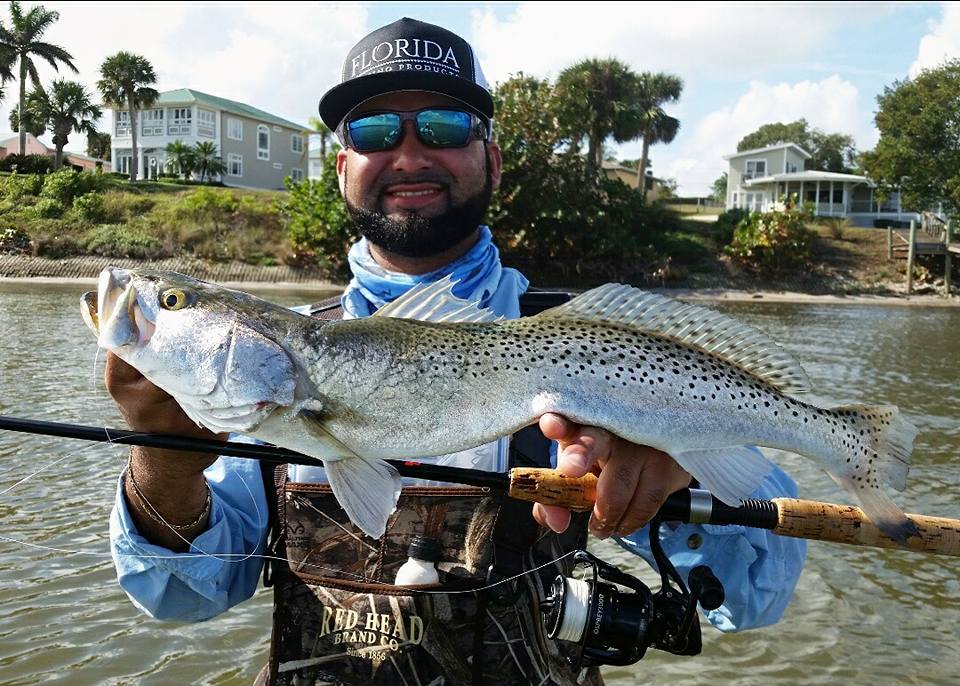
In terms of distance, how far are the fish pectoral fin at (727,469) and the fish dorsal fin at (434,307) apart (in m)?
0.79

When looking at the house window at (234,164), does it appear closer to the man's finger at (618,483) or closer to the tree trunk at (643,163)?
the tree trunk at (643,163)

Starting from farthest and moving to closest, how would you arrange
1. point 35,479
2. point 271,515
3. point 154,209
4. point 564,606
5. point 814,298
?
point 154,209 → point 814,298 → point 35,479 → point 271,515 → point 564,606

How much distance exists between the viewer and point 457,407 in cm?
240

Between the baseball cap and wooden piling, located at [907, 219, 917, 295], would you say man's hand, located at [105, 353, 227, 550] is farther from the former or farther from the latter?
wooden piling, located at [907, 219, 917, 295]

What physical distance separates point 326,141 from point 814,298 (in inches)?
1193

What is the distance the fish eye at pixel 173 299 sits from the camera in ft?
7.51

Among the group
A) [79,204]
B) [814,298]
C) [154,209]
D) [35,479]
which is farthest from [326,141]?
[35,479]

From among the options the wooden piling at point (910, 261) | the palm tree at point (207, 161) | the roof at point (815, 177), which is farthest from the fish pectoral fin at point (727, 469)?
the roof at point (815, 177)

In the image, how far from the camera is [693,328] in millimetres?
2691

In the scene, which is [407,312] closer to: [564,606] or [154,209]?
[564,606]

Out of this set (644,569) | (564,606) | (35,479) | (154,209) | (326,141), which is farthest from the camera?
(326,141)

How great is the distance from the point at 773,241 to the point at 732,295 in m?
4.58

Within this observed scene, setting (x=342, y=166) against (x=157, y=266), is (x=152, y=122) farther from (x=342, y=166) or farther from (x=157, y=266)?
(x=342, y=166)

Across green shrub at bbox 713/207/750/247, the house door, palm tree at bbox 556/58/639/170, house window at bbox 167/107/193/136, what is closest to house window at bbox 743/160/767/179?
palm tree at bbox 556/58/639/170
